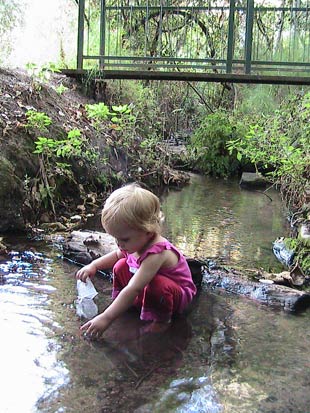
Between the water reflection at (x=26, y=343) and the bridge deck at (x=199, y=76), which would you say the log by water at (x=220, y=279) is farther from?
the bridge deck at (x=199, y=76)

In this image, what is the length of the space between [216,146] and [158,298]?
8.18 meters

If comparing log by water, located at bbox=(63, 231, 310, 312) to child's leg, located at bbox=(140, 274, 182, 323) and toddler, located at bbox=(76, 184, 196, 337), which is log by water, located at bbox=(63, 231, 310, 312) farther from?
child's leg, located at bbox=(140, 274, 182, 323)

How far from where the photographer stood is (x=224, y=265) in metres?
3.78

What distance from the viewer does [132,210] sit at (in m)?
2.50

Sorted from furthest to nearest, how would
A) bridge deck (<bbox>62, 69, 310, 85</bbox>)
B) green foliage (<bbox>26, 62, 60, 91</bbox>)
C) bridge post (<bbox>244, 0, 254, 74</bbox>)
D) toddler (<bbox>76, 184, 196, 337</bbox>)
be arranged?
1. bridge post (<bbox>244, 0, 254, 74</bbox>)
2. bridge deck (<bbox>62, 69, 310, 85</bbox>)
3. green foliage (<bbox>26, 62, 60, 91</bbox>)
4. toddler (<bbox>76, 184, 196, 337</bbox>)

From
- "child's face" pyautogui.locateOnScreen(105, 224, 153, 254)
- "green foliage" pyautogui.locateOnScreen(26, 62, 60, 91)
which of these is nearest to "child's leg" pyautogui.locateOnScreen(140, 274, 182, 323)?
"child's face" pyautogui.locateOnScreen(105, 224, 153, 254)

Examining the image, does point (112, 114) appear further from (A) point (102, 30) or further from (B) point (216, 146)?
(B) point (216, 146)

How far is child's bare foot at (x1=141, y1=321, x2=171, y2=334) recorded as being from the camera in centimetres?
259

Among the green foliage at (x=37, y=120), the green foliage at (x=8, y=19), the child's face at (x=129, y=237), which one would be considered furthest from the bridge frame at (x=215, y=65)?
the child's face at (x=129, y=237)

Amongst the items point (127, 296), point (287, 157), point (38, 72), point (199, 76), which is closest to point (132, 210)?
point (127, 296)

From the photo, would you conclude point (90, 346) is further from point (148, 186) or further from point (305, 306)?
point (148, 186)

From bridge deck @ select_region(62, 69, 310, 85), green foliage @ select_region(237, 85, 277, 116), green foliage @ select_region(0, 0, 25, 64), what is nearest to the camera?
bridge deck @ select_region(62, 69, 310, 85)

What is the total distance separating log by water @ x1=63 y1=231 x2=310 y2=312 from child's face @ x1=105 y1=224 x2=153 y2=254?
678 mm

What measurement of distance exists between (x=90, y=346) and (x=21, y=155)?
285 cm
